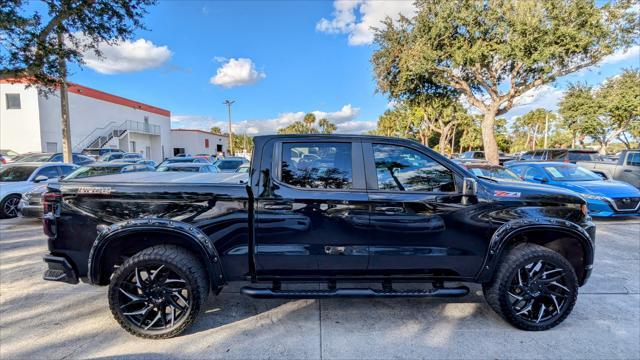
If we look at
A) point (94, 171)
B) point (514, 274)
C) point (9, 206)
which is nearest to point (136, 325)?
point (514, 274)

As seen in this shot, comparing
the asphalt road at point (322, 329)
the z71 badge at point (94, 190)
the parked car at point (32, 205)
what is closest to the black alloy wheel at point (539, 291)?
the asphalt road at point (322, 329)

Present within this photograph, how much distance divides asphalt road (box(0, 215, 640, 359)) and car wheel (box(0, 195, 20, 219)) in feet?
18.0

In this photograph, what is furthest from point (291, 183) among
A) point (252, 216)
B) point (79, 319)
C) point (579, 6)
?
point (579, 6)

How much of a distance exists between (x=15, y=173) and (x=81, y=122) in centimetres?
2778

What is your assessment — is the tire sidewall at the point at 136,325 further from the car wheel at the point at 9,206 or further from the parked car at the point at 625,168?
the parked car at the point at 625,168

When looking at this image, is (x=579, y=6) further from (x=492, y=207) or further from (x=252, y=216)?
(x=252, y=216)

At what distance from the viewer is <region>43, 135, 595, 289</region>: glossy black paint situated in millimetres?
3025

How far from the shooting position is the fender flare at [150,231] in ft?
9.78

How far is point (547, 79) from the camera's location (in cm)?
1577

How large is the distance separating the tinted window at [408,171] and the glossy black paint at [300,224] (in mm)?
86

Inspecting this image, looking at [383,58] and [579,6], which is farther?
[383,58]

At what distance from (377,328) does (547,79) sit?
1761 centimetres

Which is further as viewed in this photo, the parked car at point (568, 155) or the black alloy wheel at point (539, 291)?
the parked car at point (568, 155)

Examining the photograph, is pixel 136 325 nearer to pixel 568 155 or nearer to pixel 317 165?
pixel 317 165
